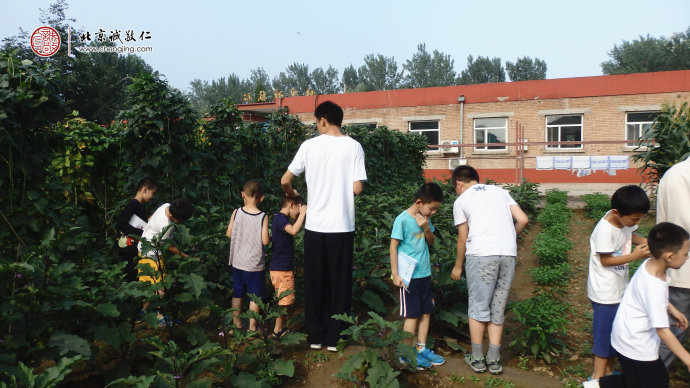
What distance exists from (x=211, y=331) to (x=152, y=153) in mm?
2101

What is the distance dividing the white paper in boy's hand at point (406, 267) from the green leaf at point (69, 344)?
2177mm

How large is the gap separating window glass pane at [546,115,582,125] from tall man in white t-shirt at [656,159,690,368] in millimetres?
21971

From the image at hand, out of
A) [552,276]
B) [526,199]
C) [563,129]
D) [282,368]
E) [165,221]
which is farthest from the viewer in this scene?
[563,129]

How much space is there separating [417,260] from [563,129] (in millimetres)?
22381

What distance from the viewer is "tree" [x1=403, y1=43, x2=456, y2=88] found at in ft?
305

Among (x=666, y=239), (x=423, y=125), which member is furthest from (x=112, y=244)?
(x=423, y=125)

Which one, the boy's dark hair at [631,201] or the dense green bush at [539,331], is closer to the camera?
the boy's dark hair at [631,201]

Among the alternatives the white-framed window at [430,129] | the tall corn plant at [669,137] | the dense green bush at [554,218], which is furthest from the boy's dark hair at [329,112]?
the white-framed window at [430,129]

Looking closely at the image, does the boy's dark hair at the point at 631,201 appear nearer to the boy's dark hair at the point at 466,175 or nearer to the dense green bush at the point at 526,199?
the boy's dark hair at the point at 466,175

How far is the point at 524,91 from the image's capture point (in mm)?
23500

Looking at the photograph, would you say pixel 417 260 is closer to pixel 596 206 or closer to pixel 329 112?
pixel 329 112

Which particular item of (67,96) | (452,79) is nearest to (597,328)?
(67,96)

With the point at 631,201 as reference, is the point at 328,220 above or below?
below

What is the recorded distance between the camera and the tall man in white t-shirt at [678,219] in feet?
10.1
